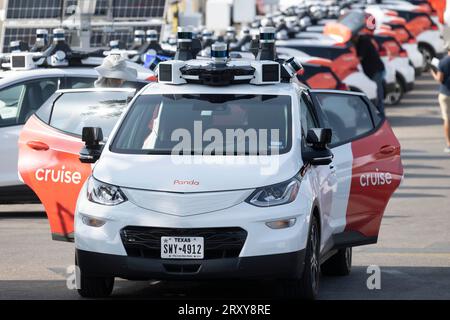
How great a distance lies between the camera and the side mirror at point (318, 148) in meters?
10.2

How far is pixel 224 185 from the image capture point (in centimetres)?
969

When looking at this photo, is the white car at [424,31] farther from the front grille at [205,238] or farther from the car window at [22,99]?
the front grille at [205,238]

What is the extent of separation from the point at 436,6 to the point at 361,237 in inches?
1426

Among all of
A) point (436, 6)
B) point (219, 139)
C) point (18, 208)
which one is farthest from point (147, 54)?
point (436, 6)

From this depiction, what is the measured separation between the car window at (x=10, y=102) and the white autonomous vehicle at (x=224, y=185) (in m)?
4.55

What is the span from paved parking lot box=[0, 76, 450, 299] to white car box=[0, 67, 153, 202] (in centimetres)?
38

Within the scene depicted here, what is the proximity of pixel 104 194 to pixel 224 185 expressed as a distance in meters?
0.78

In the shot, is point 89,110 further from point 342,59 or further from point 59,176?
point 342,59

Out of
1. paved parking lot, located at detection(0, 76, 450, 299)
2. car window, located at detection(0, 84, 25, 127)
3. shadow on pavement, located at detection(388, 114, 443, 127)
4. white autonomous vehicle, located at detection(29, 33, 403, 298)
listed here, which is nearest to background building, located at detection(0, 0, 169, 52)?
paved parking lot, located at detection(0, 76, 450, 299)

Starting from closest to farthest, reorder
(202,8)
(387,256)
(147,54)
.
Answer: (387,256) < (147,54) < (202,8)

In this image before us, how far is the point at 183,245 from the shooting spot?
9539 millimetres

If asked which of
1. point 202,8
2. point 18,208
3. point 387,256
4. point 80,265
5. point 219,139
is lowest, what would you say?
point 202,8

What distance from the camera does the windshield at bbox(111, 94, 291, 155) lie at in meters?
10.3
